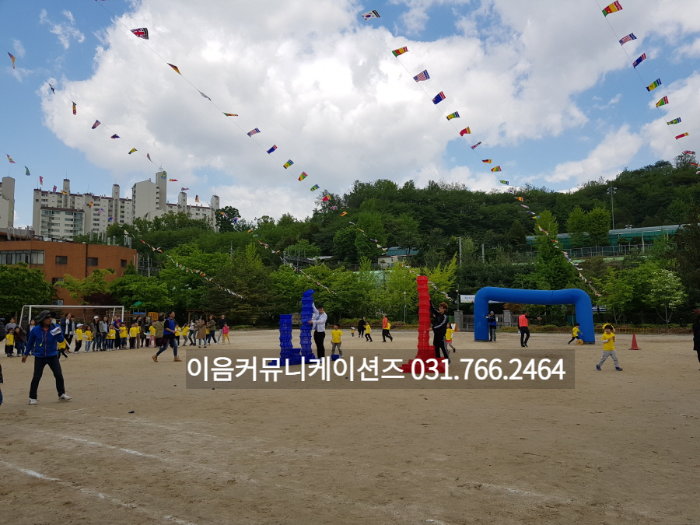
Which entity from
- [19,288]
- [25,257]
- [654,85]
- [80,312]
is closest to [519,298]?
[654,85]

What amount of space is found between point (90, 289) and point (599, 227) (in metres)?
65.2

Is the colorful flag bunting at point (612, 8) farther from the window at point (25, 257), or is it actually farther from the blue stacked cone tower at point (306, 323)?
the window at point (25, 257)

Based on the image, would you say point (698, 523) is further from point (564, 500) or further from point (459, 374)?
point (459, 374)

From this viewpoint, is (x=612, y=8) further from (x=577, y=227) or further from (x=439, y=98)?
(x=577, y=227)

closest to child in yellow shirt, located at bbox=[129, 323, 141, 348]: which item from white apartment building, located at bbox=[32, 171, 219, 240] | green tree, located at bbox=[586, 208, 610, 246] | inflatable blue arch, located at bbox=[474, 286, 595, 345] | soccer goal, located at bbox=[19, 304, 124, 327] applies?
soccer goal, located at bbox=[19, 304, 124, 327]

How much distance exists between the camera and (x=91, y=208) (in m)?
141

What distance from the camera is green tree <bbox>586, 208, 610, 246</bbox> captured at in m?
73.9

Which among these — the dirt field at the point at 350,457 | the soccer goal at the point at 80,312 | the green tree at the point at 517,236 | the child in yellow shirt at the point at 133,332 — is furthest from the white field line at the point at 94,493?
the green tree at the point at 517,236

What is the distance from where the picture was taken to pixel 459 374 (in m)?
13.2

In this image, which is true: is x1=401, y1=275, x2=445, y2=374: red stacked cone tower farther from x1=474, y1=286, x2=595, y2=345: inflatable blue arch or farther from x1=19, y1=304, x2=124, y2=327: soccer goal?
x1=474, y1=286, x2=595, y2=345: inflatable blue arch

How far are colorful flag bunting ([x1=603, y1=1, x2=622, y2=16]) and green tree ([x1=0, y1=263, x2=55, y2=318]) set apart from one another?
1819 inches

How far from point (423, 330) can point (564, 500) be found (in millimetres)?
8771

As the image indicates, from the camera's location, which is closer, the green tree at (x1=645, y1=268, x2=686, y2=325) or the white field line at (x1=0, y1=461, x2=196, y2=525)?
the white field line at (x1=0, y1=461, x2=196, y2=525)

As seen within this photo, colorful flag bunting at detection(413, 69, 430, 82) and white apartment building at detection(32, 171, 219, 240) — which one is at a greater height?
white apartment building at detection(32, 171, 219, 240)
